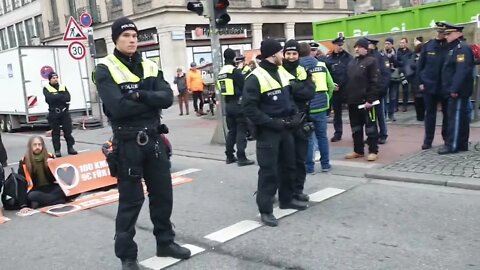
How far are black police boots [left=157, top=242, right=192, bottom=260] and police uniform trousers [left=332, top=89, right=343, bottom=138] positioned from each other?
6.01 m

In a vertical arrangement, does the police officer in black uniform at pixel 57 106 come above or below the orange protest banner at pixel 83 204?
above

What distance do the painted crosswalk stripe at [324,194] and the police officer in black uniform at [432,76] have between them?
8.30 ft

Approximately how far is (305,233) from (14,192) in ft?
13.2

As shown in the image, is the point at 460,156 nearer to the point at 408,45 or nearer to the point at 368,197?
the point at 368,197

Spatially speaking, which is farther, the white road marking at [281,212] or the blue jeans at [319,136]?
the blue jeans at [319,136]

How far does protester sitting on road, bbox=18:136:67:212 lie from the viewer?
6.80 meters

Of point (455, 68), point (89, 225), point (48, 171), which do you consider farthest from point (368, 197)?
point (48, 171)

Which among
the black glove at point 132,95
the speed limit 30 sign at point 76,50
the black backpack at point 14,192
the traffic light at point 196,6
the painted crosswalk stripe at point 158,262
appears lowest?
the painted crosswalk stripe at point 158,262

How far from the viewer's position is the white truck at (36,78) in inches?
635

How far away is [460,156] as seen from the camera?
7344mm

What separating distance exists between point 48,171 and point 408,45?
931 centimetres

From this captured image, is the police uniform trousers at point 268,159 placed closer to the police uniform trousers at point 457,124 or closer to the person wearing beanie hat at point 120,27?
the person wearing beanie hat at point 120,27

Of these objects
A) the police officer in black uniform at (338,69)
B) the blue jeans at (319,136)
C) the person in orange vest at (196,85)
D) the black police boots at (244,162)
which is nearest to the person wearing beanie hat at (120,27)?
the blue jeans at (319,136)

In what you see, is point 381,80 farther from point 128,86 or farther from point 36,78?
point 36,78
